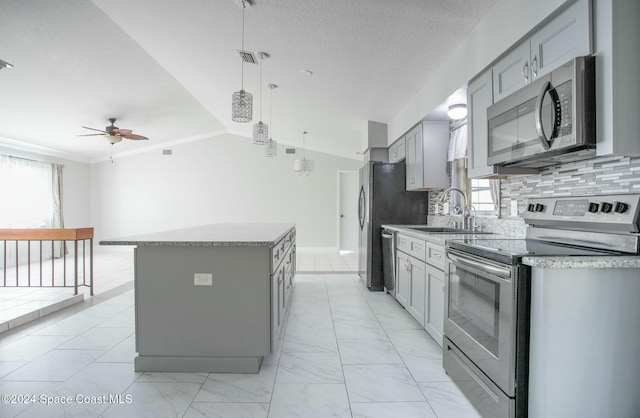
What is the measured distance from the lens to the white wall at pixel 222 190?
7.64 metres

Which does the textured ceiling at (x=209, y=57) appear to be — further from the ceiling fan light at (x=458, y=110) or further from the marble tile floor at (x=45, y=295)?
the marble tile floor at (x=45, y=295)

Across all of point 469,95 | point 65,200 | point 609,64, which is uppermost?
point 469,95

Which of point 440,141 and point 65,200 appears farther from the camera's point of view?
point 65,200

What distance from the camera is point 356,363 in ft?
7.28

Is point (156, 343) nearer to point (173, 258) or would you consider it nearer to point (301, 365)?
point (173, 258)

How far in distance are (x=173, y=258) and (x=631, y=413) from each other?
2493 millimetres

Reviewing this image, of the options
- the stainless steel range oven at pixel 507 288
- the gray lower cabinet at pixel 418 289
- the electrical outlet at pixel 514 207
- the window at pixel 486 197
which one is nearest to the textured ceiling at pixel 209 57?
the window at pixel 486 197

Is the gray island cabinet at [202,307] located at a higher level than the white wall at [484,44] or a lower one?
lower

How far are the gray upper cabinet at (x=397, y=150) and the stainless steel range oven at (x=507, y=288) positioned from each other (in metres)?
2.11

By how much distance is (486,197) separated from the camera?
2902mm

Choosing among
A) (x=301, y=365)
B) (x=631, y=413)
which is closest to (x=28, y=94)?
(x=301, y=365)

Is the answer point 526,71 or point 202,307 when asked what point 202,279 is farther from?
point 526,71

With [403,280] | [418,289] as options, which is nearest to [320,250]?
[403,280]

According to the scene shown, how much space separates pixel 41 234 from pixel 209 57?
3.11 metres
